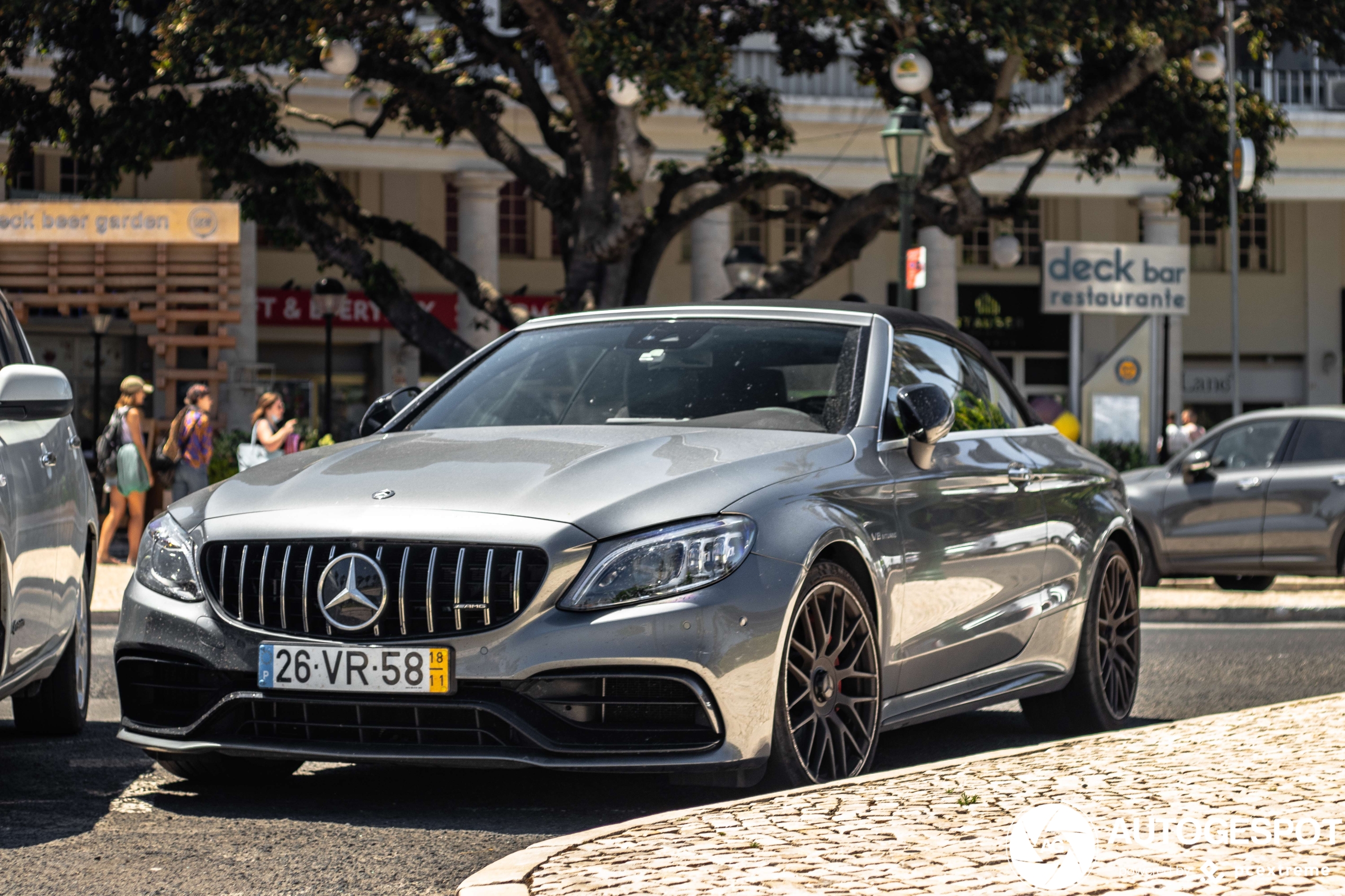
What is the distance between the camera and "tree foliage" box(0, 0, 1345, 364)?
18047 mm

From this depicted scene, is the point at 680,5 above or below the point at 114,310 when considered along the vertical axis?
above

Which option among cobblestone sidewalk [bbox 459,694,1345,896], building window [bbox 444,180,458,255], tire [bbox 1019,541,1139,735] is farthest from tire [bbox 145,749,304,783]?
building window [bbox 444,180,458,255]

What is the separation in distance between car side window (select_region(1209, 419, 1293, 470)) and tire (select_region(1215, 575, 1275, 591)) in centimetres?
144

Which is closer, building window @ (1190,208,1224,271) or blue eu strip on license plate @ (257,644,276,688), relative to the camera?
blue eu strip on license plate @ (257,644,276,688)

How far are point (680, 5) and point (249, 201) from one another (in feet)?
17.1

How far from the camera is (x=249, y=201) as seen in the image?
67.0 ft

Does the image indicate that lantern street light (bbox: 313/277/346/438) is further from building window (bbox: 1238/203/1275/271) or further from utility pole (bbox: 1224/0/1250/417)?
building window (bbox: 1238/203/1275/271)

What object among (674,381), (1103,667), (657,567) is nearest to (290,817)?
(657,567)

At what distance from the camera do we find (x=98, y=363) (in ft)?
102

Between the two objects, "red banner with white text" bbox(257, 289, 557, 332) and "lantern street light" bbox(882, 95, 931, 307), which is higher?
"lantern street light" bbox(882, 95, 931, 307)

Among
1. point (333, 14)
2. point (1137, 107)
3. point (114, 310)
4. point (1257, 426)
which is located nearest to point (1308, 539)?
point (1257, 426)

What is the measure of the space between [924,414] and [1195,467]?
411 inches

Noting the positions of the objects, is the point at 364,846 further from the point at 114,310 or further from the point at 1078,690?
the point at 114,310

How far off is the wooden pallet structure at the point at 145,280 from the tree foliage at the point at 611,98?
6.11 feet
